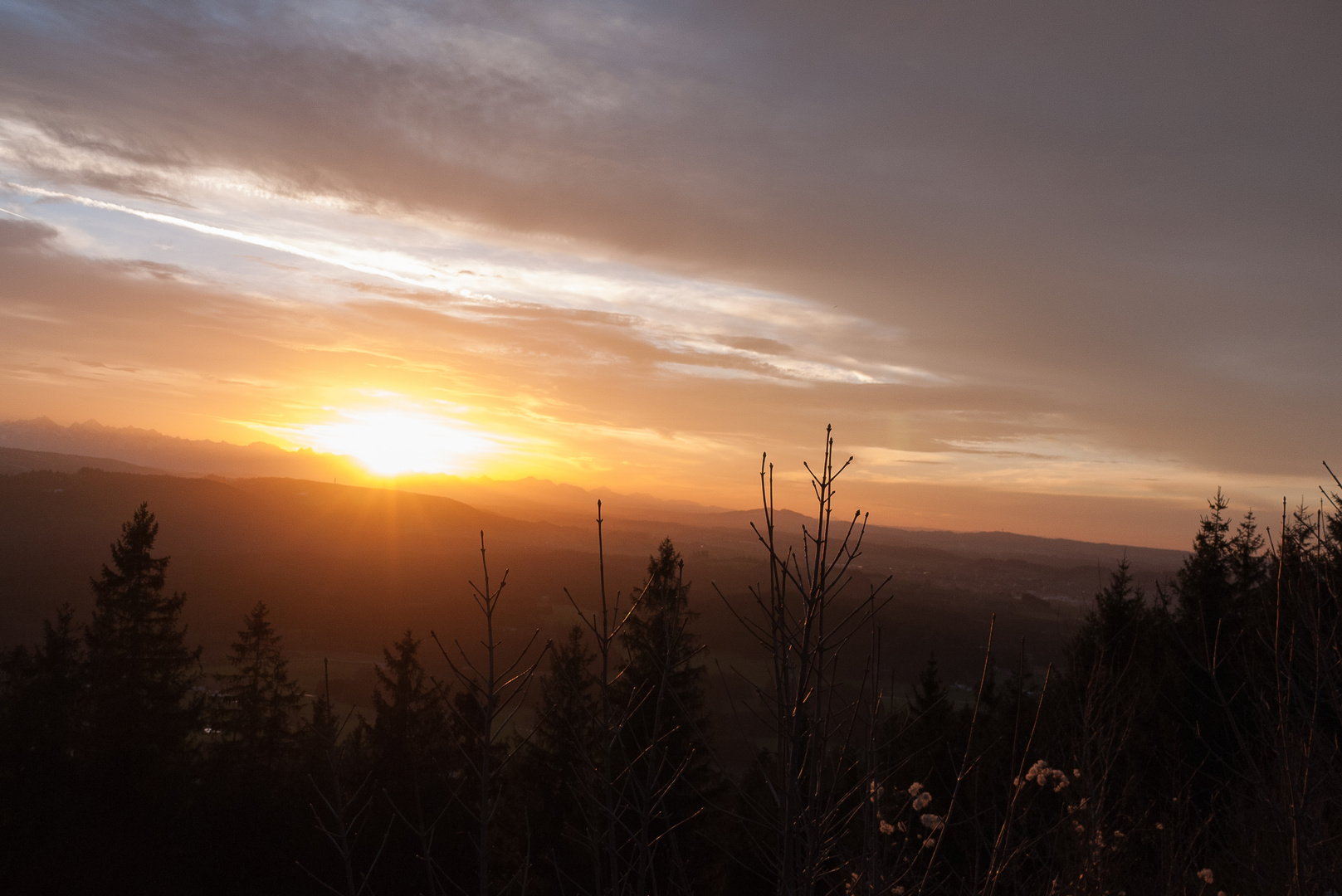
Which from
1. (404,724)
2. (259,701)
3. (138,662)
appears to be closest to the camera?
(138,662)

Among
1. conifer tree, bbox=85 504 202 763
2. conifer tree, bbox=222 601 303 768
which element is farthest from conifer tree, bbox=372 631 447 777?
conifer tree, bbox=85 504 202 763

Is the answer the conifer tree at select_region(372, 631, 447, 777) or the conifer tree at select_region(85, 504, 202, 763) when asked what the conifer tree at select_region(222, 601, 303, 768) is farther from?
the conifer tree at select_region(85, 504, 202, 763)

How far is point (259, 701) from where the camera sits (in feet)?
81.0

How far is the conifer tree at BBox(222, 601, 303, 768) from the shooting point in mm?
23812

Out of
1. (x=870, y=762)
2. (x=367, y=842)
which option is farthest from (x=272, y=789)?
(x=870, y=762)

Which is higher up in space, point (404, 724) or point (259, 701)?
point (404, 724)

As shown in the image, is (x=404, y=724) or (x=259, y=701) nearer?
(x=404, y=724)

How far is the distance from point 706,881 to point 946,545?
558 feet

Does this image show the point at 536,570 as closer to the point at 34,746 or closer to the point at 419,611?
the point at 419,611

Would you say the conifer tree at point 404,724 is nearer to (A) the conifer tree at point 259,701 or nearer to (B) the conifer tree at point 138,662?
(A) the conifer tree at point 259,701

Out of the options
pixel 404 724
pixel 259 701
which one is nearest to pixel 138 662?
pixel 259 701

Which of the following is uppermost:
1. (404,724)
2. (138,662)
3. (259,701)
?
(138,662)

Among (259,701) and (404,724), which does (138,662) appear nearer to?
(259,701)

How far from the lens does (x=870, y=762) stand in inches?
126
